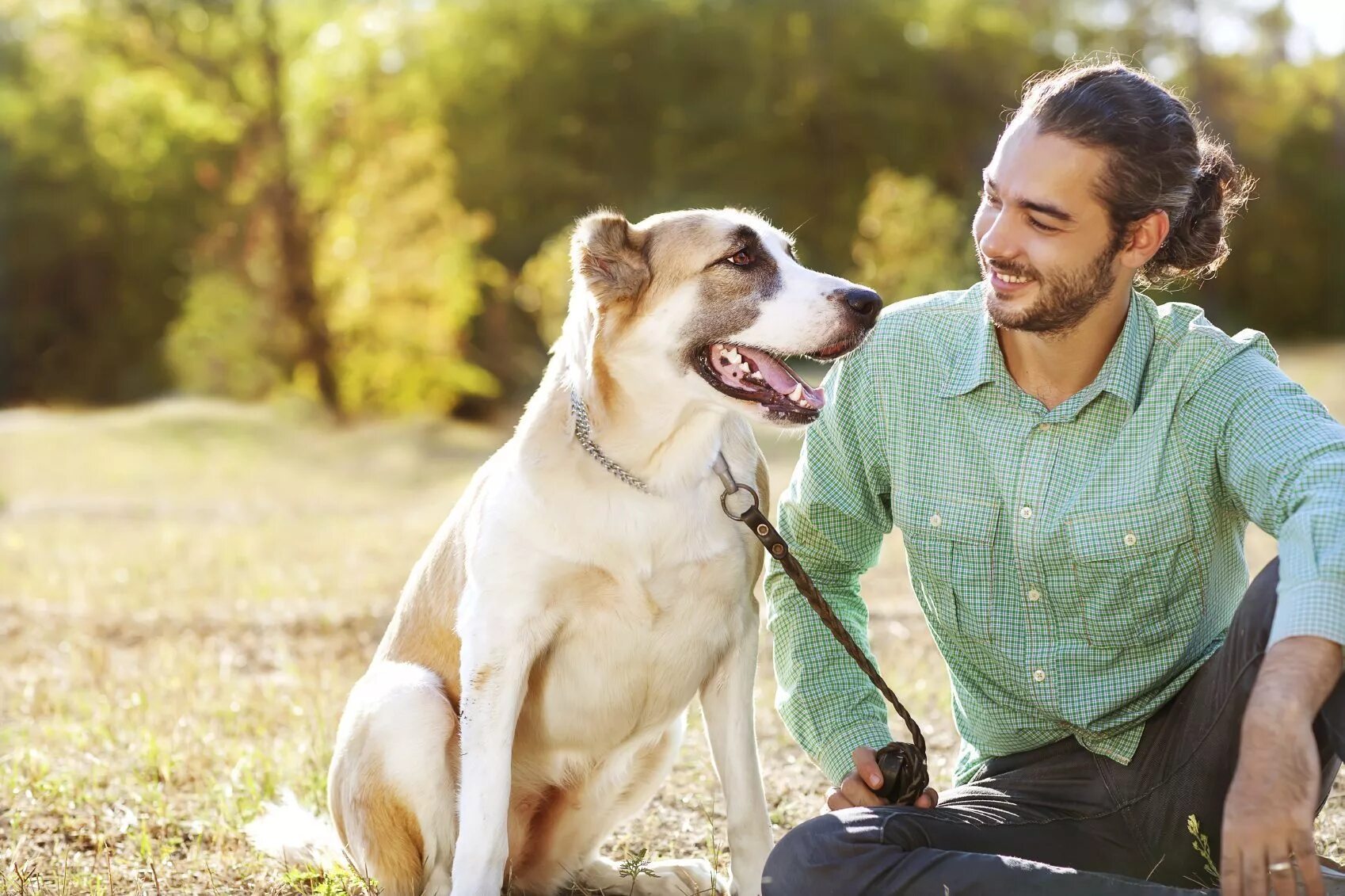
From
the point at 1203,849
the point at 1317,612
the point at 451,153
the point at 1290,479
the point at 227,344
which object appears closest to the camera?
the point at 1317,612

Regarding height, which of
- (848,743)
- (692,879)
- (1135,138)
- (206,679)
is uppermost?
(1135,138)

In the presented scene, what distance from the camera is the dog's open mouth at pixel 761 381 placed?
2.85m

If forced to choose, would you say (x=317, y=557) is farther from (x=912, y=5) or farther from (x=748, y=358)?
(x=912, y=5)

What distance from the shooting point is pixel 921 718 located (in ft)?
14.6

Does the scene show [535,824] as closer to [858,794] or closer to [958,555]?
[858,794]

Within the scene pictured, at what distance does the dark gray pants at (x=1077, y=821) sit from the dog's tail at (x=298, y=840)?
1.11 meters

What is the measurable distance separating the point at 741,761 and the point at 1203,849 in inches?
35.6

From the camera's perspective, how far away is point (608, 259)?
9.86ft

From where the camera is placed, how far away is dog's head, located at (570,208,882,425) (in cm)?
289

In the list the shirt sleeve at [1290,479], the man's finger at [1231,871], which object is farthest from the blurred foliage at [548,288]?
the man's finger at [1231,871]

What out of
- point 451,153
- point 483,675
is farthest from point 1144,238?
point 451,153

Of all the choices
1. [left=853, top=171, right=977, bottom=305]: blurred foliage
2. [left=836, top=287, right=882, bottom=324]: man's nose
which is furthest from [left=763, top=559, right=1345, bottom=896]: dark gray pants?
[left=853, top=171, right=977, bottom=305]: blurred foliage

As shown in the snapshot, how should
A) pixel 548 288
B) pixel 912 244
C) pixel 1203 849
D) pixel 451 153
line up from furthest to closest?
pixel 451 153
pixel 548 288
pixel 912 244
pixel 1203 849

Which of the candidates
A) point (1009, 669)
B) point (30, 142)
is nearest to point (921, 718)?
point (1009, 669)
